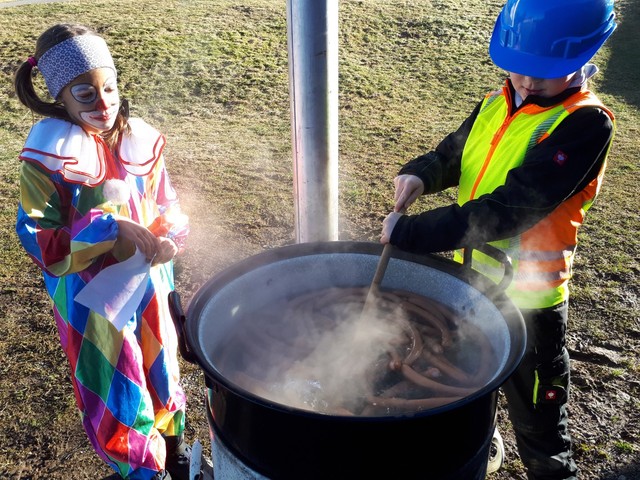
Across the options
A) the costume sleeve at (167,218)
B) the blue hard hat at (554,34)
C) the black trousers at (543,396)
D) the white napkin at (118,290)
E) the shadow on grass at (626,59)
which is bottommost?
the shadow on grass at (626,59)

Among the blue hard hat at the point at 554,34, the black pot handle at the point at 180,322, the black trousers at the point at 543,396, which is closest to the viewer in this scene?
the black pot handle at the point at 180,322

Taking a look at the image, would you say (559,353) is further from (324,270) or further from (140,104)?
(140,104)

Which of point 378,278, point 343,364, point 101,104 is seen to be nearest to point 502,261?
point 378,278

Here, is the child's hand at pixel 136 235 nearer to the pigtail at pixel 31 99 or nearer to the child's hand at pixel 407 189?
the pigtail at pixel 31 99

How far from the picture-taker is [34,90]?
7.36 ft

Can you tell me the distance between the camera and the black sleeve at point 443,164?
2395 millimetres

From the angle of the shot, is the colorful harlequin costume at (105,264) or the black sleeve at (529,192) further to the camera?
the colorful harlequin costume at (105,264)

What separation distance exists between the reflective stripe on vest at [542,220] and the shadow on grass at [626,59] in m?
6.91

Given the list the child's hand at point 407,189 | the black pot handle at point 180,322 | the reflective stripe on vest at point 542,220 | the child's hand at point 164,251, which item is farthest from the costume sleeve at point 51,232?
the reflective stripe on vest at point 542,220

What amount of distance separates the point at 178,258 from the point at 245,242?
544 mm

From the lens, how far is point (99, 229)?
2086 millimetres

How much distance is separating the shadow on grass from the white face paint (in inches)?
307

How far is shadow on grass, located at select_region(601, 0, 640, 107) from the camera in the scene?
8.49 m

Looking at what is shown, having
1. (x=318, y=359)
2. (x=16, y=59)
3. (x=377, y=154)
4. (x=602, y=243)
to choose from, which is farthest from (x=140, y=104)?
(x=318, y=359)
